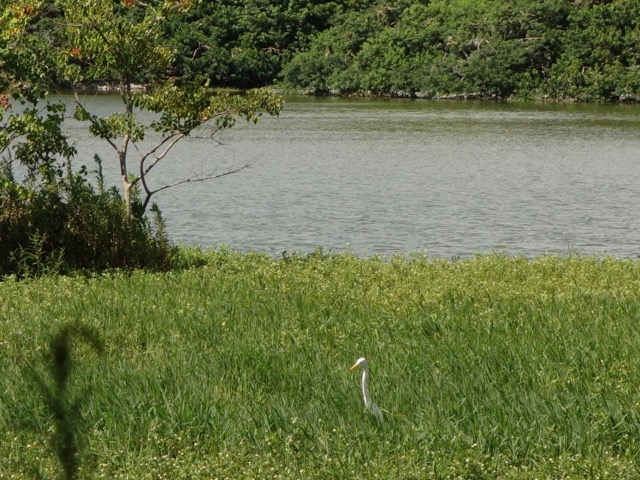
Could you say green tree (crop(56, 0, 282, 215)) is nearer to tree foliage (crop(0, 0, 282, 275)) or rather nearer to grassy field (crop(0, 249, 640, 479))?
tree foliage (crop(0, 0, 282, 275))

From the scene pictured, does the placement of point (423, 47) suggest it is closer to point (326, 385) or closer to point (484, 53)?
point (484, 53)

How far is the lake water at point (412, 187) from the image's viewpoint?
21.1m

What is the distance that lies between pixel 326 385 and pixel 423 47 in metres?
78.7

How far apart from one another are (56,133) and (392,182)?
17.6 m

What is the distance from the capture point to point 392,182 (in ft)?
99.4

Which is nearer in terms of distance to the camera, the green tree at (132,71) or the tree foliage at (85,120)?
the tree foliage at (85,120)

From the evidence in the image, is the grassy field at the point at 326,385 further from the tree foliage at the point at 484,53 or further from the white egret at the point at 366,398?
the tree foliage at the point at 484,53

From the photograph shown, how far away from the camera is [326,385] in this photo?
6875mm

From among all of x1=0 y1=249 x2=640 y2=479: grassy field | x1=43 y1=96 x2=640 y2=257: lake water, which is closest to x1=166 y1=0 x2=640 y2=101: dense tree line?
x1=43 y1=96 x2=640 y2=257: lake water

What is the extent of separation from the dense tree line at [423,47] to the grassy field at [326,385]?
61693 millimetres

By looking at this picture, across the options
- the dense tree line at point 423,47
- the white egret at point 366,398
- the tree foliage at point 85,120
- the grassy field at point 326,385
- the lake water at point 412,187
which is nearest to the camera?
the grassy field at point 326,385

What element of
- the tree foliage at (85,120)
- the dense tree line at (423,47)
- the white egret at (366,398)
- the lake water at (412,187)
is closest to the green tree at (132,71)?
the tree foliage at (85,120)

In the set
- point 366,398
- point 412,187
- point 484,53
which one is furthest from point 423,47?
point 366,398

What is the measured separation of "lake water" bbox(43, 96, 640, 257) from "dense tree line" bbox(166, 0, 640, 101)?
2102 centimetres
